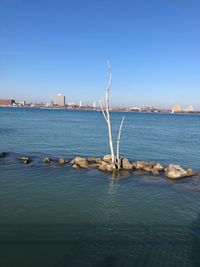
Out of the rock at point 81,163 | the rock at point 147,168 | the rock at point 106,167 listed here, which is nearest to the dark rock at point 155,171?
the rock at point 147,168

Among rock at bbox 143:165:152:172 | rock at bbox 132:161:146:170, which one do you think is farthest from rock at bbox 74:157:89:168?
rock at bbox 143:165:152:172

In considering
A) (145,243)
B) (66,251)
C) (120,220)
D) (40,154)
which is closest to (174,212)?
(120,220)

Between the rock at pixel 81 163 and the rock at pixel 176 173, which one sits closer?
the rock at pixel 176 173

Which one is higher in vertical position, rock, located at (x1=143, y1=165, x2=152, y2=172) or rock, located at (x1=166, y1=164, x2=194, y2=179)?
rock, located at (x1=166, y1=164, x2=194, y2=179)

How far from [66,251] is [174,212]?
316 inches

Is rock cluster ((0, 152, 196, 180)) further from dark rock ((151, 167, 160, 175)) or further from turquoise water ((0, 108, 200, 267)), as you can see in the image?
turquoise water ((0, 108, 200, 267))

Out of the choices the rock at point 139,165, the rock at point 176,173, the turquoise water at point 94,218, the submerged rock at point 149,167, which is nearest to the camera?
the turquoise water at point 94,218

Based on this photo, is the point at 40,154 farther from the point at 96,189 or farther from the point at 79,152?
the point at 96,189

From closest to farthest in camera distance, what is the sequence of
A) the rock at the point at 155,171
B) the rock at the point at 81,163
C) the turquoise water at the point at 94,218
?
1. the turquoise water at the point at 94,218
2. the rock at the point at 155,171
3. the rock at the point at 81,163

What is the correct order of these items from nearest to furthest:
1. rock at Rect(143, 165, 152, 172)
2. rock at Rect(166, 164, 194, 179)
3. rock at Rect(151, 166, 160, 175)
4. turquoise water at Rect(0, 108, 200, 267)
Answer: turquoise water at Rect(0, 108, 200, 267)
rock at Rect(166, 164, 194, 179)
rock at Rect(151, 166, 160, 175)
rock at Rect(143, 165, 152, 172)

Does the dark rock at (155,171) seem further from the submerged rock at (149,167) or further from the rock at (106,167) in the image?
the rock at (106,167)

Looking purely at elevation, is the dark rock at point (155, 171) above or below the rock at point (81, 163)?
below

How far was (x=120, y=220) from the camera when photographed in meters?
17.5

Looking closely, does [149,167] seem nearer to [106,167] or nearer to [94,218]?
[106,167]
